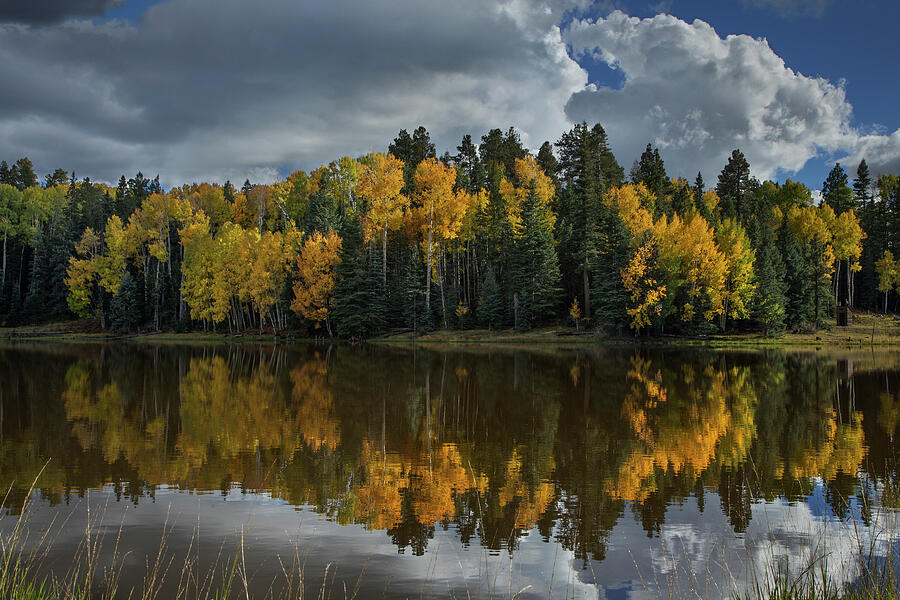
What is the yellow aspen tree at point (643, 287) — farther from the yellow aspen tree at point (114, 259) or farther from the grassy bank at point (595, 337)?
the yellow aspen tree at point (114, 259)

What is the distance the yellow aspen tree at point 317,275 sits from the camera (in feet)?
204

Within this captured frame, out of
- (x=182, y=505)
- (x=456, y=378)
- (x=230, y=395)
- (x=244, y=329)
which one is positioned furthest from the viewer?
(x=244, y=329)

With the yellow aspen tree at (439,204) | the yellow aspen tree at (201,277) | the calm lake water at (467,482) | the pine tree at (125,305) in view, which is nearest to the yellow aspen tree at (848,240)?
the yellow aspen tree at (439,204)

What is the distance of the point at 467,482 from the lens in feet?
37.4

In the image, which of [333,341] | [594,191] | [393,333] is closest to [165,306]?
[333,341]

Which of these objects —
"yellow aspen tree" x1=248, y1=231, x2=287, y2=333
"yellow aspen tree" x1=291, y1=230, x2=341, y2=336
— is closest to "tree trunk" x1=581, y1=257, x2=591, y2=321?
"yellow aspen tree" x1=291, y1=230, x2=341, y2=336

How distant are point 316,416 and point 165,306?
64.7 m

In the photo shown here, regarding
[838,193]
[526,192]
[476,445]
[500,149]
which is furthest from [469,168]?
[476,445]

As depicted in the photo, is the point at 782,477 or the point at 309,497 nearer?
the point at 309,497

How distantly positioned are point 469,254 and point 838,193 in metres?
52.7

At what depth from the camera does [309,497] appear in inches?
420

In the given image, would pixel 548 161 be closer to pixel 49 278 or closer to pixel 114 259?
pixel 114 259

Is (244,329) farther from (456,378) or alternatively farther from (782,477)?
(782,477)

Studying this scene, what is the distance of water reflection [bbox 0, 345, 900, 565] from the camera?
1007cm
